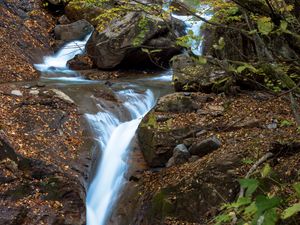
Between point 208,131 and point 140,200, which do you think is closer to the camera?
point 140,200

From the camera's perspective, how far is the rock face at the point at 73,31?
14836mm

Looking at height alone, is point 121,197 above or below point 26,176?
below

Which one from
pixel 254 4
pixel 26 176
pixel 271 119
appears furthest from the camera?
pixel 271 119

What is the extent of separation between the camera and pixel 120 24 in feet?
40.4

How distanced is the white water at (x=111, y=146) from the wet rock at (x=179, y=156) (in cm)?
95

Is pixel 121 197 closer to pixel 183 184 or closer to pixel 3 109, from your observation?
pixel 183 184

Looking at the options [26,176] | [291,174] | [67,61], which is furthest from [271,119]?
[67,61]

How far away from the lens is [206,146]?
6.44 meters

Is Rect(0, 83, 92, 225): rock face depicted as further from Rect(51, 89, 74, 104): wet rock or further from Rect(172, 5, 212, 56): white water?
Rect(172, 5, 212, 56): white water

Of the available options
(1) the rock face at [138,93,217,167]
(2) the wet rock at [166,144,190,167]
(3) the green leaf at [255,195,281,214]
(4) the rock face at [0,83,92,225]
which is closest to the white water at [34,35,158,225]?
(4) the rock face at [0,83,92,225]

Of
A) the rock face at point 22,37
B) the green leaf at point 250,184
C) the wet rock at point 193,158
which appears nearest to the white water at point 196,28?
the green leaf at point 250,184

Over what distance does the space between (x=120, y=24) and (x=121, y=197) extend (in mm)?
6886

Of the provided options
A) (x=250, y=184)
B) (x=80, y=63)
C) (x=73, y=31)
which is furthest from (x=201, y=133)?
(x=73, y=31)

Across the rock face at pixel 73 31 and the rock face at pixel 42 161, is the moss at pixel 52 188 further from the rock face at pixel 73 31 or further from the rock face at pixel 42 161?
the rock face at pixel 73 31
